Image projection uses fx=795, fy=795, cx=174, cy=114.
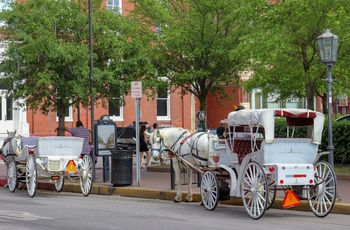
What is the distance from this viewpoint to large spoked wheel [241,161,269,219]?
14703 millimetres

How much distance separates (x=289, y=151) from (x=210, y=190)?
2209 mm

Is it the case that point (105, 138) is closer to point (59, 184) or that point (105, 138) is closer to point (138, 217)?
point (59, 184)

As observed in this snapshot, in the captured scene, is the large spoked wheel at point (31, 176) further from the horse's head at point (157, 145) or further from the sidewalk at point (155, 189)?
the horse's head at point (157, 145)

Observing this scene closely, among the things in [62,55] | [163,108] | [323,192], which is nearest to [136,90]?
[62,55]

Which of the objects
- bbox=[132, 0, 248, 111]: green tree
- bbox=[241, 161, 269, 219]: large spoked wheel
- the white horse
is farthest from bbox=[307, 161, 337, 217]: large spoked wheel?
bbox=[132, 0, 248, 111]: green tree

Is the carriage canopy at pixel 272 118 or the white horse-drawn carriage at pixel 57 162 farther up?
the carriage canopy at pixel 272 118

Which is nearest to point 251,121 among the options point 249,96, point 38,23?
point 38,23

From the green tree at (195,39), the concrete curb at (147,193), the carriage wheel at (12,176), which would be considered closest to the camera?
the concrete curb at (147,193)

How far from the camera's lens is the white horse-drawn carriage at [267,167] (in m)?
14.8

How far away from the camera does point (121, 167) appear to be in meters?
21.8

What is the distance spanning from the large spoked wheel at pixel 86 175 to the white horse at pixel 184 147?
2231 millimetres

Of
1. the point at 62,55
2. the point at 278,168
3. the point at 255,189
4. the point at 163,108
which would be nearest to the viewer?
the point at 278,168

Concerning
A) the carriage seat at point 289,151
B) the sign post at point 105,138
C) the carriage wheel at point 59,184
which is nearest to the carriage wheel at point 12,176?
the carriage wheel at point 59,184

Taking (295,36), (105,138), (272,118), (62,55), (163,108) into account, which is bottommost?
(105,138)
